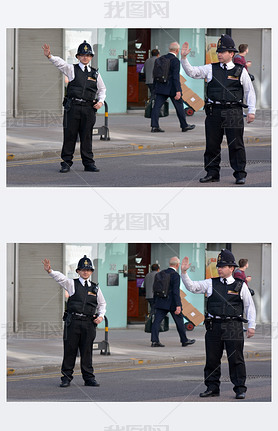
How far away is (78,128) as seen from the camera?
20.4 metres

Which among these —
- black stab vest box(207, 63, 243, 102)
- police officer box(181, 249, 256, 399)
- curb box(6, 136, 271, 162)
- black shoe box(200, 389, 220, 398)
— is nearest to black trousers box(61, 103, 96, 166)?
curb box(6, 136, 271, 162)

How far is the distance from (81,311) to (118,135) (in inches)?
243

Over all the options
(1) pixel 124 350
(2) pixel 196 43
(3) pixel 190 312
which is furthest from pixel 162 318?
(2) pixel 196 43

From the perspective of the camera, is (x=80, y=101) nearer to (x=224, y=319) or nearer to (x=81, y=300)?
(x=81, y=300)

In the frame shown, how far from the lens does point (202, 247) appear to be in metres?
25.8

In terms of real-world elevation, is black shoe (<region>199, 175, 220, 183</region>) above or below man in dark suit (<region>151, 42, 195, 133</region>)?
below

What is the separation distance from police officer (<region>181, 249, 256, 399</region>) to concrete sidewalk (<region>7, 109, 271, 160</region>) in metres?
5.04

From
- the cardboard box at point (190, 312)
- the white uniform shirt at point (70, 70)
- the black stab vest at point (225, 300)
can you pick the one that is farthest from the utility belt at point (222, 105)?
the cardboard box at point (190, 312)

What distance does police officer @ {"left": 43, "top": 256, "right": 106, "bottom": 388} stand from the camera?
61.0ft

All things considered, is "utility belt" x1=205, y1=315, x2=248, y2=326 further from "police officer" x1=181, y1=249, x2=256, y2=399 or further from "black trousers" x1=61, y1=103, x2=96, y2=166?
"black trousers" x1=61, y1=103, x2=96, y2=166

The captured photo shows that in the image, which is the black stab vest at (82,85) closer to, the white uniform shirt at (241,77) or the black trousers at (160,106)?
the white uniform shirt at (241,77)

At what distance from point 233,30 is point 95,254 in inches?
205
